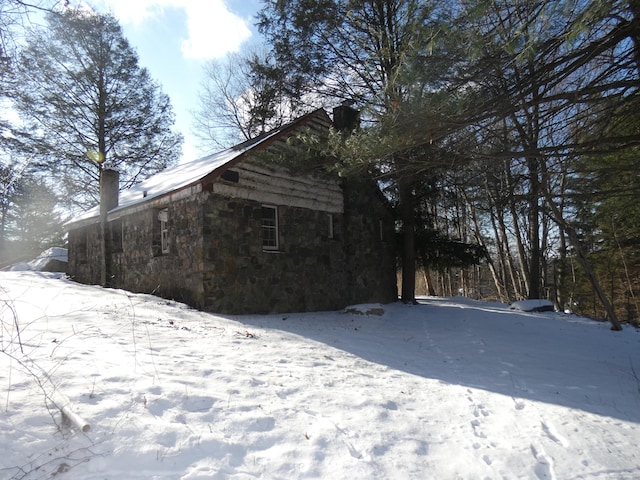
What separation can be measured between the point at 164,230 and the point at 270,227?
9.77 feet

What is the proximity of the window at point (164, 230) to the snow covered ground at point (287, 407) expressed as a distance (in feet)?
13.7

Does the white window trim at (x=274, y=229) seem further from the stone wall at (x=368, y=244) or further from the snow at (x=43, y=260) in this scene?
the snow at (x=43, y=260)

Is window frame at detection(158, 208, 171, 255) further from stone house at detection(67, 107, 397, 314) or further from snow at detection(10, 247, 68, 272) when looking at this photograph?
snow at detection(10, 247, 68, 272)

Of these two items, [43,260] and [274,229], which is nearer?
[274,229]

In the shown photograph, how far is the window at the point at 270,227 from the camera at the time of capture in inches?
431

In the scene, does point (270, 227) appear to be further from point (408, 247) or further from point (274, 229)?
point (408, 247)

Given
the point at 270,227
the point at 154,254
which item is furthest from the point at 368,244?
the point at 154,254

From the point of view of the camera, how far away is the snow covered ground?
268 cm

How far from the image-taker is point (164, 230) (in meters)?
11.1

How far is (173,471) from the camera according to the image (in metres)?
2.51

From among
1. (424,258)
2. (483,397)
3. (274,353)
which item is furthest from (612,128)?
(424,258)

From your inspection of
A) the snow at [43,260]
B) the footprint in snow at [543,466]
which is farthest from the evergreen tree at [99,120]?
the footprint in snow at [543,466]

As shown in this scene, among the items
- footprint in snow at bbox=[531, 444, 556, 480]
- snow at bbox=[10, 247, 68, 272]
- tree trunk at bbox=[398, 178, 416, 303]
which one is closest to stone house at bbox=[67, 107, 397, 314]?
tree trunk at bbox=[398, 178, 416, 303]

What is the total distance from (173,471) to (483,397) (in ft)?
11.5
